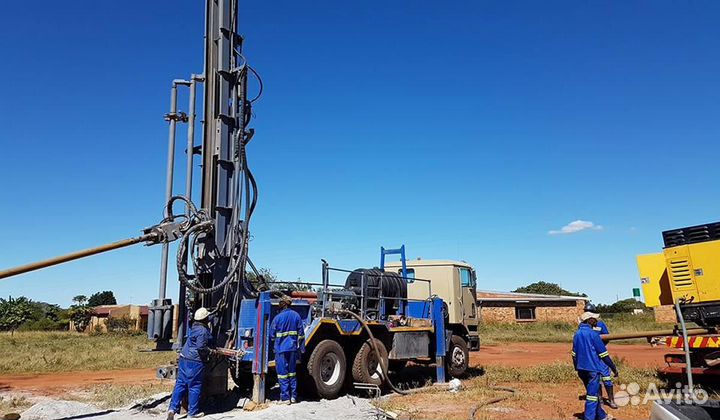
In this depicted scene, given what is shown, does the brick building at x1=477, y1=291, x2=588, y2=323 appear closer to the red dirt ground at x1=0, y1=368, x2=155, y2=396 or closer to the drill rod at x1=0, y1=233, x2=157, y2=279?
the red dirt ground at x1=0, y1=368, x2=155, y2=396

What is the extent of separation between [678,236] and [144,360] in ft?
61.1

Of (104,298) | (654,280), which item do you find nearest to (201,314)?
(654,280)

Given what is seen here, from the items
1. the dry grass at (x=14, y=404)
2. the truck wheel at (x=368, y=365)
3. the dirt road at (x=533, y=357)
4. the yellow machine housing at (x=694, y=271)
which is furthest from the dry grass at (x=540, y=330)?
the dry grass at (x=14, y=404)

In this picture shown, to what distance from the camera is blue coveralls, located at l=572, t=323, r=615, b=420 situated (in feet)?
26.5

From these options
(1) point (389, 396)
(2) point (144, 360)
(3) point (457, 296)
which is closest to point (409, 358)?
(1) point (389, 396)

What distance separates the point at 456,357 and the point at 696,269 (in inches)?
234

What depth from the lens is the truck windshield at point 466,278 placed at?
15.2 meters

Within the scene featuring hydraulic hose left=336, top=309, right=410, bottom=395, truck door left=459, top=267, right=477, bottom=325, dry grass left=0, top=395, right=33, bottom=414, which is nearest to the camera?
dry grass left=0, top=395, right=33, bottom=414

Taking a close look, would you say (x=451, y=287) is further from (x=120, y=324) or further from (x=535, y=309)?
(x=120, y=324)

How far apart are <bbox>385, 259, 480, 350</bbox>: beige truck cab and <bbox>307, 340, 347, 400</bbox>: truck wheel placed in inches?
163

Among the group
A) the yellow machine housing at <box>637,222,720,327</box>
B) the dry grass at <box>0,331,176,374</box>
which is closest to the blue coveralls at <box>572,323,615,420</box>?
the yellow machine housing at <box>637,222,720,327</box>

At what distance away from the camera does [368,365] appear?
37.2ft

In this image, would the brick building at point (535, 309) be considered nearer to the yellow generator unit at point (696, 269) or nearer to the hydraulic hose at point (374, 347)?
the yellow generator unit at point (696, 269)

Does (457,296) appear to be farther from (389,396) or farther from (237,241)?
(237,241)
